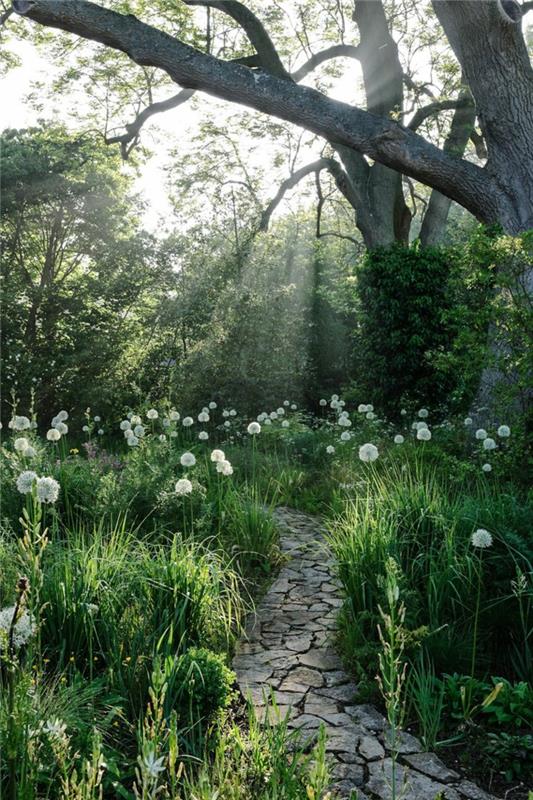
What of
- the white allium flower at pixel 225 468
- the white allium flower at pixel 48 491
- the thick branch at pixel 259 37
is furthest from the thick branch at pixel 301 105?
the white allium flower at pixel 48 491

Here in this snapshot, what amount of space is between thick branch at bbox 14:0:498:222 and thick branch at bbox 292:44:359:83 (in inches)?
214

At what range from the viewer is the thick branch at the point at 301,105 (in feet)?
29.9

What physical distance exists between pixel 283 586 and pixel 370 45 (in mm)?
11977

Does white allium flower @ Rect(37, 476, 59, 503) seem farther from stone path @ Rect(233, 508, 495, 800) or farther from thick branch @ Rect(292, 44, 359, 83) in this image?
thick branch @ Rect(292, 44, 359, 83)

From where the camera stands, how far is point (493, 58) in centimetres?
879

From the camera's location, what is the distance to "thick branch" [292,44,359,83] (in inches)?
551

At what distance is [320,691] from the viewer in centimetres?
395

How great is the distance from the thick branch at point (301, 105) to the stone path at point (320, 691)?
594cm

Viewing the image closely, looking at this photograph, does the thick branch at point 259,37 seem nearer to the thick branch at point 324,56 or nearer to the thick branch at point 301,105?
the thick branch at point 324,56

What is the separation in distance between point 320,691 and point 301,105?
8035 millimetres

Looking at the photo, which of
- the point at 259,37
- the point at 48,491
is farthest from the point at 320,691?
the point at 259,37

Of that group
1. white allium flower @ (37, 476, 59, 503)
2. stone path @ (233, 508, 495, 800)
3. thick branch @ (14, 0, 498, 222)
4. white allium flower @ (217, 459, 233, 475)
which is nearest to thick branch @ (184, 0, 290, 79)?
thick branch @ (14, 0, 498, 222)

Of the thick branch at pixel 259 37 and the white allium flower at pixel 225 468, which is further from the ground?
the thick branch at pixel 259 37

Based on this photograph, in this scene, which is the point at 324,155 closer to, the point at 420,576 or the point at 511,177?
the point at 511,177
